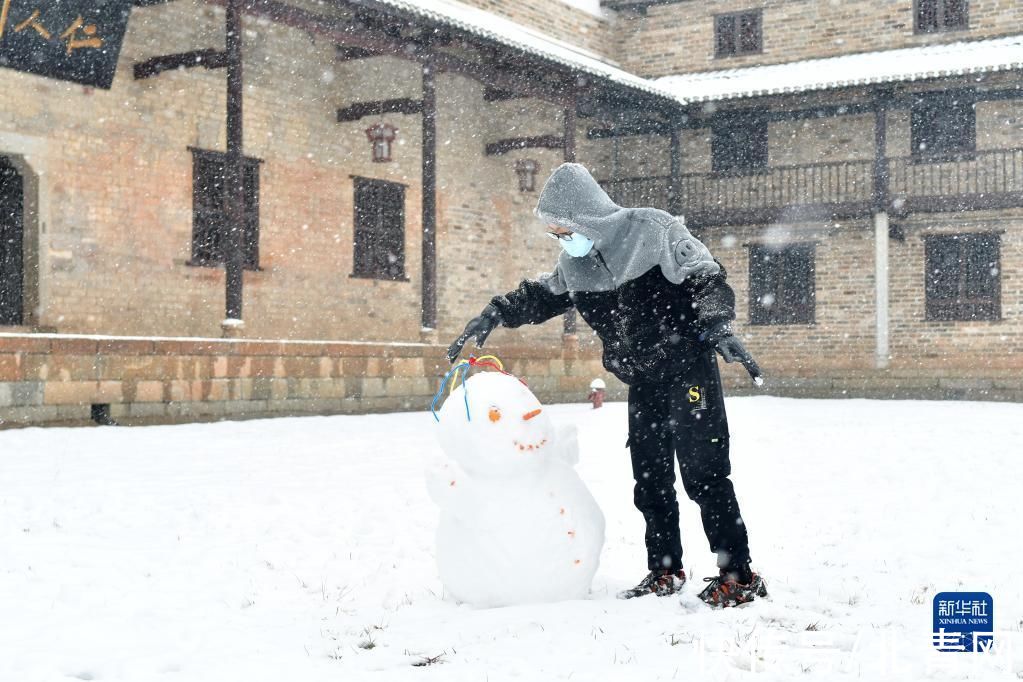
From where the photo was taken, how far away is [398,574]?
13.8 ft

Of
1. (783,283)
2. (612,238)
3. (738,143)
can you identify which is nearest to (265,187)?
(738,143)

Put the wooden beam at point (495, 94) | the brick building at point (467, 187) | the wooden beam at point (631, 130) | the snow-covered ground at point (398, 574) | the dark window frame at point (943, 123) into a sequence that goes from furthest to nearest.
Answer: the wooden beam at point (631, 130) → the dark window frame at point (943, 123) → the wooden beam at point (495, 94) → the brick building at point (467, 187) → the snow-covered ground at point (398, 574)

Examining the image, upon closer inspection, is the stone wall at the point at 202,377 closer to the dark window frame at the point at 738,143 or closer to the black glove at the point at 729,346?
the black glove at the point at 729,346

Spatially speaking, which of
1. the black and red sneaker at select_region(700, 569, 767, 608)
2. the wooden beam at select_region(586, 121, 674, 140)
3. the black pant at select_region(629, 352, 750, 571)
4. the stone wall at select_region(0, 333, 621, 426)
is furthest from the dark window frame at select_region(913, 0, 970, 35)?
the black and red sneaker at select_region(700, 569, 767, 608)

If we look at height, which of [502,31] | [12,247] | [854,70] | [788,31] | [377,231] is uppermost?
[788,31]

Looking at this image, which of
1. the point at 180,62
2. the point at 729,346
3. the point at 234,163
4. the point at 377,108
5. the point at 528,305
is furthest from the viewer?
the point at 377,108

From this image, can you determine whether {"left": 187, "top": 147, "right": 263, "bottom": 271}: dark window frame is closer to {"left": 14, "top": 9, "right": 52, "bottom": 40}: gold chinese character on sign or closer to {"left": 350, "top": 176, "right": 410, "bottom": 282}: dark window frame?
{"left": 350, "top": 176, "right": 410, "bottom": 282}: dark window frame

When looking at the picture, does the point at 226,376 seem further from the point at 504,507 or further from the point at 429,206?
the point at 504,507

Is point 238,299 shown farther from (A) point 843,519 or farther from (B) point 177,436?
(A) point 843,519

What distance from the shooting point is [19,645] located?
10.6ft

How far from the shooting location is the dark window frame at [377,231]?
1568 cm

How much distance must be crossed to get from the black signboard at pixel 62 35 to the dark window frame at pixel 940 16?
46.9 feet

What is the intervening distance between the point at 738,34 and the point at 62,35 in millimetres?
13647

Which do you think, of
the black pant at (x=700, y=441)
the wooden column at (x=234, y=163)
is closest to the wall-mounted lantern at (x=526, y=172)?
the wooden column at (x=234, y=163)
